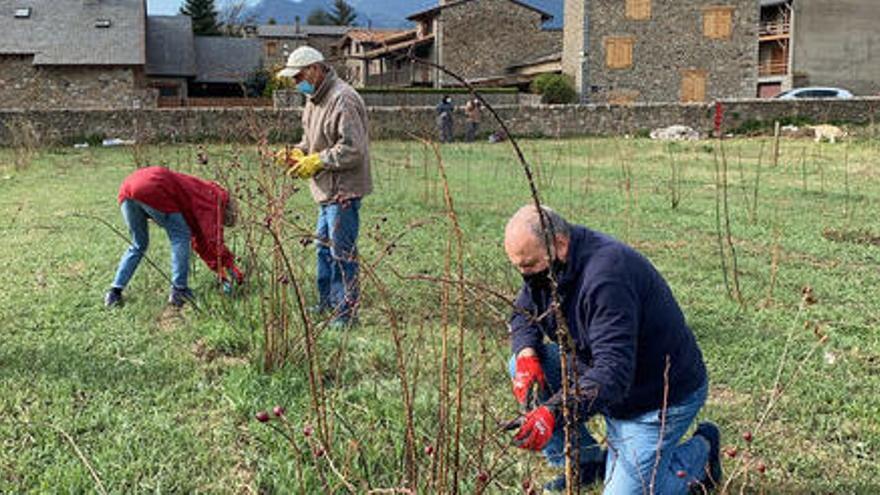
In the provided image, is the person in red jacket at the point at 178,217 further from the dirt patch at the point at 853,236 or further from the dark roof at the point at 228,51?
the dark roof at the point at 228,51

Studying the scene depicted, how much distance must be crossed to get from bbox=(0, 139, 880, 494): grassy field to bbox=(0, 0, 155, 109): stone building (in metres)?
26.9

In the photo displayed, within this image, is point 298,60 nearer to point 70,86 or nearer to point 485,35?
point 70,86

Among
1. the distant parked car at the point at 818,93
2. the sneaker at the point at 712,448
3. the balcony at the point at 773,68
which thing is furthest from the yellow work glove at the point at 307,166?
the balcony at the point at 773,68

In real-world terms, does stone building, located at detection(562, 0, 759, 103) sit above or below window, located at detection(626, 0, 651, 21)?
below

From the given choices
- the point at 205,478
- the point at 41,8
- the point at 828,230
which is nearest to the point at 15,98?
the point at 41,8

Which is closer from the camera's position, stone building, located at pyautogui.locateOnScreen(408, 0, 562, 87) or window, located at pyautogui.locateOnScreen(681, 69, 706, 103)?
window, located at pyautogui.locateOnScreen(681, 69, 706, 103)

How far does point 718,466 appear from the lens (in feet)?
9.95

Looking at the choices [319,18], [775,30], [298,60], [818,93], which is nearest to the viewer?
[298,60]

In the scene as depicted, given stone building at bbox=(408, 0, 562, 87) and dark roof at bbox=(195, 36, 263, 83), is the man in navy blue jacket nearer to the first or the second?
stone building at bbox=(408, 0, 562, 87)

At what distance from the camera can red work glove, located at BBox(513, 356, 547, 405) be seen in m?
2.84

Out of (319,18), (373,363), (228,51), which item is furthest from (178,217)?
(319,18)

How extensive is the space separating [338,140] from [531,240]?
250cm

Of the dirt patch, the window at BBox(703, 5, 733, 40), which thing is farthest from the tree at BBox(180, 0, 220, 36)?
the dirt patch

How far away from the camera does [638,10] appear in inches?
1319
